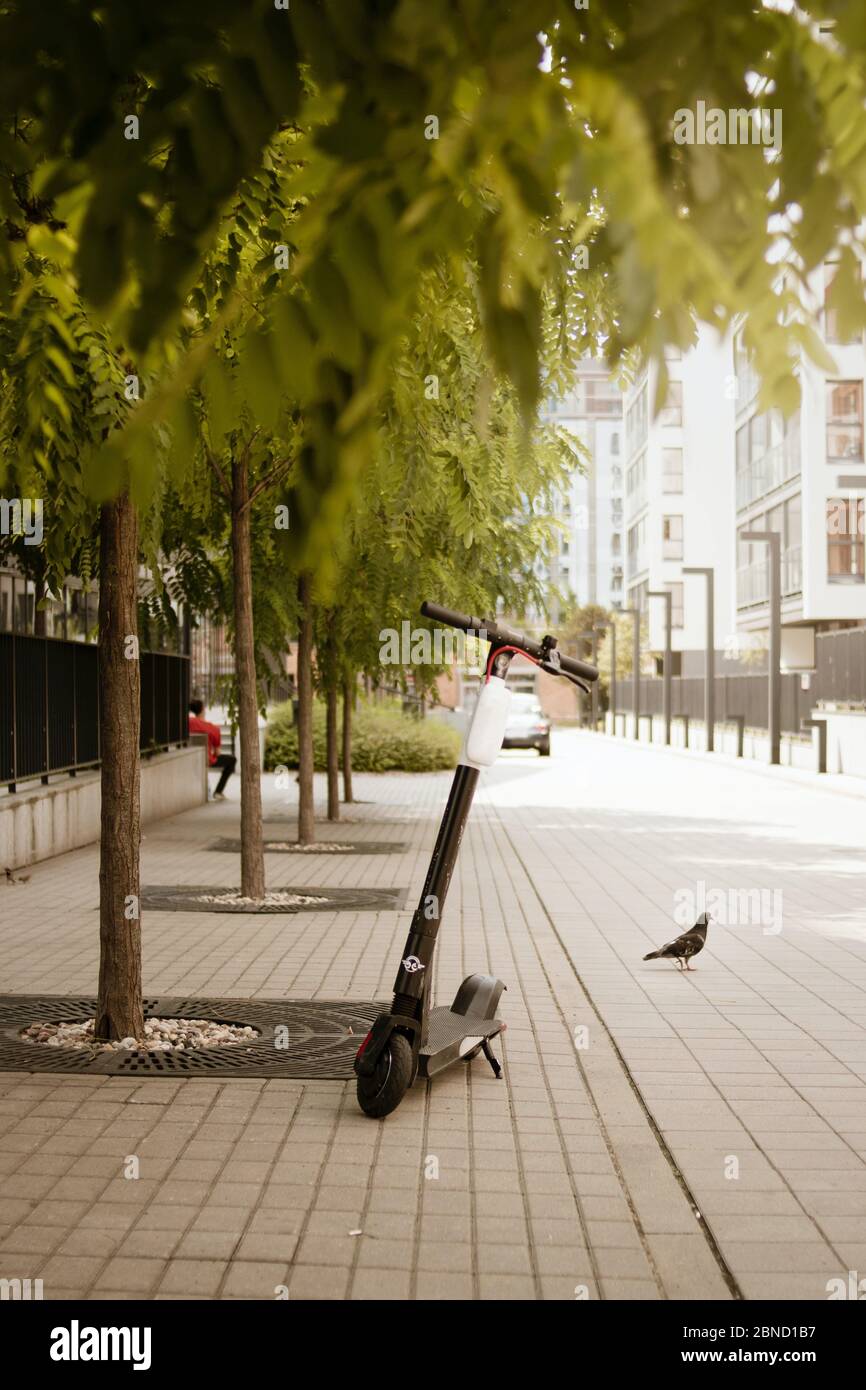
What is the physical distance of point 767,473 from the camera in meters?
57.3

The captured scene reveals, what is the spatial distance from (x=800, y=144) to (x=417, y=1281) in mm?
3208

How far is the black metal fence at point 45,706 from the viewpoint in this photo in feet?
49.6

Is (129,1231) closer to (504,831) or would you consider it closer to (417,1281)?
(417,1281)

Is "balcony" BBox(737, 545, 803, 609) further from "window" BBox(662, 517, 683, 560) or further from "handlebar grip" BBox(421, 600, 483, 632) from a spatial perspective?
"handlebar grip" BBox(421, 600, 483, 632)

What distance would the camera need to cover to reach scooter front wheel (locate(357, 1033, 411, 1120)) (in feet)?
19.7

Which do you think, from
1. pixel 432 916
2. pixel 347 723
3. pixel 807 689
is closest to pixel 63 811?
pixel 347 723

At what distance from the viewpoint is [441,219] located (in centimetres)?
216

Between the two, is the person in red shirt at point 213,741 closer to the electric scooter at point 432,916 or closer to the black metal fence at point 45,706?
the black metal fence at point 45,706

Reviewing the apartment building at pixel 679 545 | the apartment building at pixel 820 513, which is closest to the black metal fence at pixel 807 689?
the apartment building at pixel 820 513

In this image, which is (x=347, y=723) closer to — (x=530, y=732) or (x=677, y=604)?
(x=530, y=732)

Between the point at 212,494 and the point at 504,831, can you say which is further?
the point at 504,831

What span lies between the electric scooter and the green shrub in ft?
89.8

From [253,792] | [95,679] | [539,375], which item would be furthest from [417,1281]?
[95,679]

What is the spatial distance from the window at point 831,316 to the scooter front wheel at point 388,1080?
4.22 metres
